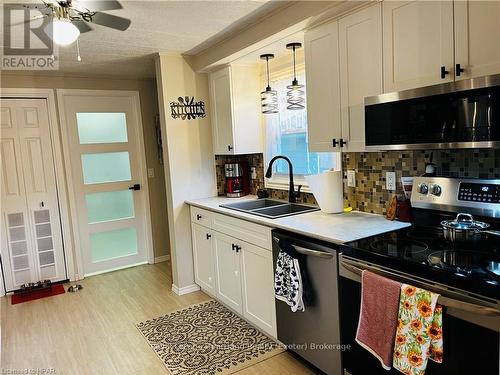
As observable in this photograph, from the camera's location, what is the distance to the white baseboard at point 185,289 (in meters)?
3.62

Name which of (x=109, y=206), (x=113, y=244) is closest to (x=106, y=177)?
(x=109, y=206)

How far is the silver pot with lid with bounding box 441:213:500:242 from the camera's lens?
164 centimetres

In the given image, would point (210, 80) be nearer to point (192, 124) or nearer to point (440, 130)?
point (192, 124)

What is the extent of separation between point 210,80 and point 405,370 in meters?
2.96

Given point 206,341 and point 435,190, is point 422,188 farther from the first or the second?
point 206,341

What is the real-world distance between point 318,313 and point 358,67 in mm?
1427

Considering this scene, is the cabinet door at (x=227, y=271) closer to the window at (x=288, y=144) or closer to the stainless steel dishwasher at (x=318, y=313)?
the stainless steel dishwasher at (x=318, y=313)

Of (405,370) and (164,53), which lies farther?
(164,53)

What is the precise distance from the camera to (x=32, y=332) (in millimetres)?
3023

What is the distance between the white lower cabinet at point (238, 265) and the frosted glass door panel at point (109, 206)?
130 centimetres

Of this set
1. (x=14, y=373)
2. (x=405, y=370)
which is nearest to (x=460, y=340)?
(x=405, y=370)

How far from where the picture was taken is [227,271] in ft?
9.85

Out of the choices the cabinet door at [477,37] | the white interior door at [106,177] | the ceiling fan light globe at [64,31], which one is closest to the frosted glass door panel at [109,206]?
the white interior door at [106,177]

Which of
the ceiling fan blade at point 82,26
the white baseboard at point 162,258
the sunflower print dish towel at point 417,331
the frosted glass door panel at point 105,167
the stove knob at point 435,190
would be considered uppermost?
the ceiling fan blade at point 82,26
